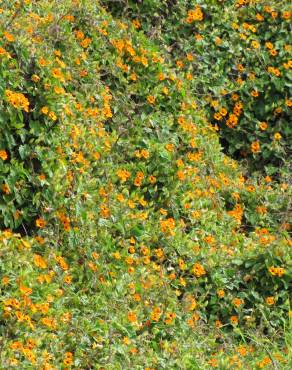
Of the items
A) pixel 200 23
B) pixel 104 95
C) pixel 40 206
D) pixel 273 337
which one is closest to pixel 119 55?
pixel 104 95

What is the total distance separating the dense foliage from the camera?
4305 millimetres

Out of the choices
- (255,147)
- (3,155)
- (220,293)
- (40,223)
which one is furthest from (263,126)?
(3,155)

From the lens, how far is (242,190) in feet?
19.5

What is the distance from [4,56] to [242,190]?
1.98m

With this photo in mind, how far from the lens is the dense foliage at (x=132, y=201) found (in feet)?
14.1

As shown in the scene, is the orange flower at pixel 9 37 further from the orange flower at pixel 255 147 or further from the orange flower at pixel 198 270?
the orange flower at pixel 255 147

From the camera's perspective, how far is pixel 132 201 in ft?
16.9

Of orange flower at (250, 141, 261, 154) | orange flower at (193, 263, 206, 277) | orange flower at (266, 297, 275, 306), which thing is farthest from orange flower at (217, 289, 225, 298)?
orange flower at (250, 141, 261, 154)

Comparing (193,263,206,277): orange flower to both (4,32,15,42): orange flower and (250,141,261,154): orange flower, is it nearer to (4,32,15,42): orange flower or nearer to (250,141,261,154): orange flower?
(4,32,15,42): orange flower

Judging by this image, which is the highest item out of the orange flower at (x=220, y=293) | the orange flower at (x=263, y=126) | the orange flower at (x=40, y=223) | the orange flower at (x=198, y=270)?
the orange flower at (x=263, y=126)

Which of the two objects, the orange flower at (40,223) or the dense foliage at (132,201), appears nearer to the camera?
the dense foliage at (132,201)

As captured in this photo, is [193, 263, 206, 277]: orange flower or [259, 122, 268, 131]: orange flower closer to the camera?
[193, 263, 206, 277]: orange flower

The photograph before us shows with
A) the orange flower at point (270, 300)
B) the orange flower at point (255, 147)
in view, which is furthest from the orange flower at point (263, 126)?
the orange flower at point (270, 300)

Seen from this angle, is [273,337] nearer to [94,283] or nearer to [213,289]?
[213,289]
